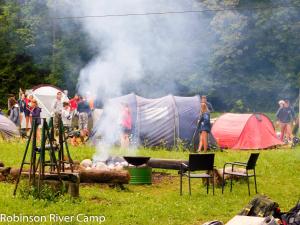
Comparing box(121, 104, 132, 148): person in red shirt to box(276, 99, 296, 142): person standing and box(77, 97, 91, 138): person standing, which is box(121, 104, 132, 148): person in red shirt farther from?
box(276, 99, 296, 142): person standing

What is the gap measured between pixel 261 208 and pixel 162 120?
10086 millimetres

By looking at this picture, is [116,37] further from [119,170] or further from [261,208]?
[261,208]

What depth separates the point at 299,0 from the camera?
26047mm

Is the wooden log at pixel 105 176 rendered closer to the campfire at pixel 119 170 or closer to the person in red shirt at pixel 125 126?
the campfire at pixel 119 170

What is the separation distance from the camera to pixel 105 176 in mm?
10422

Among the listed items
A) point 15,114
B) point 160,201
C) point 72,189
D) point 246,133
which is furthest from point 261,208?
point 15,114

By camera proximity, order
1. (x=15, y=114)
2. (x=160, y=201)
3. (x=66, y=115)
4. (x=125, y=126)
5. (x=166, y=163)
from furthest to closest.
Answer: (x=15, y=114) → (x=66, y=115) → (x=125, y=126) → (x=166, y=163) → (x=160, y=201)

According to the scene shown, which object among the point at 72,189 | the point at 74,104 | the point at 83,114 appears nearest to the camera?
the point at 72,189

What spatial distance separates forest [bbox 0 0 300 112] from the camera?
25477 mm

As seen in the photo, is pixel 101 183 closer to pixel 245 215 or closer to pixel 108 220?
pixel 108 220

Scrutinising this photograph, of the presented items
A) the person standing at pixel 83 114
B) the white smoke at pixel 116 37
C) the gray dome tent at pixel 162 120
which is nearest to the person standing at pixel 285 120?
the gray dome tent at pixel 162 120

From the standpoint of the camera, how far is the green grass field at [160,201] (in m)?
8.24

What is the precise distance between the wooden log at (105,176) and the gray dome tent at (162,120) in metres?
7.08

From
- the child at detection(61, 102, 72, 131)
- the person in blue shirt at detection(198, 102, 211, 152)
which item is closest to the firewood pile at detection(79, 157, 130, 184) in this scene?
the person in blue shirt at detection(198, 102, 211, 152)
